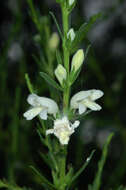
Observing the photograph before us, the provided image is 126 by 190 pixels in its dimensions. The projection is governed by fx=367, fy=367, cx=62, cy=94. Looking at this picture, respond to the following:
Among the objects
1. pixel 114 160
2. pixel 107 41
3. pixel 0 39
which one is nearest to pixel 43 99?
pixel 114 160

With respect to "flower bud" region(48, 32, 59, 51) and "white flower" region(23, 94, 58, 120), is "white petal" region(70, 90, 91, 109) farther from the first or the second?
"flower bud" region(48, 32, 59, 51)

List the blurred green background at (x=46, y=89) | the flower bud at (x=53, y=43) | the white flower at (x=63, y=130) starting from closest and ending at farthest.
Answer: the white flower at (x=63, y=130), the flower bud at (x=53, y=43), the blurred green background at (x=46, y=89)

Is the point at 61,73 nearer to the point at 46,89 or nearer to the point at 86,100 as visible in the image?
the point at 86,100

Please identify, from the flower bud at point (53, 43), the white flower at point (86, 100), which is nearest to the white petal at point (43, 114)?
the white flower at point (86, 100)

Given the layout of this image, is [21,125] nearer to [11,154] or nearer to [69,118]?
[11,154]

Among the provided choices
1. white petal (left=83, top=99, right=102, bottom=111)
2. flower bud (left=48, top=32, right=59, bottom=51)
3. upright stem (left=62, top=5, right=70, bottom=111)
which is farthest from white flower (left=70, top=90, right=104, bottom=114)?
flower bud (left=48, top=32, right=59, bottom=51)

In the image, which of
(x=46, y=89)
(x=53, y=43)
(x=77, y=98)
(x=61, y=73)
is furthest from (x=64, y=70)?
(x=46, y=89)

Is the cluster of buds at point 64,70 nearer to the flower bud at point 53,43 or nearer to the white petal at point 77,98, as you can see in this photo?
the white petal at point 77,98
